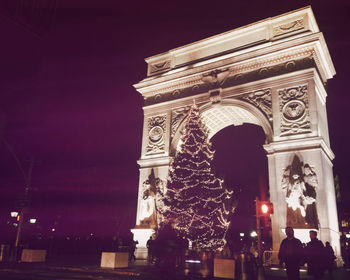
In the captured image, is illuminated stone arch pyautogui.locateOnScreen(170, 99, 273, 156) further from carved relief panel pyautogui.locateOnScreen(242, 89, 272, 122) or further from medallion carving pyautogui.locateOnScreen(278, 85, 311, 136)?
medallion carving pyautogui.locateOnScreen(278, 85, 311, 136)

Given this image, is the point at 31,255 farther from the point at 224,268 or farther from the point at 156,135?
the point at 156,135

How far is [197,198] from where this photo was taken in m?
20.6

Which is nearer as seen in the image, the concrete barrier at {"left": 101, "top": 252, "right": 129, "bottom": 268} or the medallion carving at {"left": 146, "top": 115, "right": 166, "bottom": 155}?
the concrete barrier at {"left": 101, "top": 252, "right": 129, "bottom": 268}

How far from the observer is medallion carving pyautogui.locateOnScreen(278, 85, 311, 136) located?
21.2m

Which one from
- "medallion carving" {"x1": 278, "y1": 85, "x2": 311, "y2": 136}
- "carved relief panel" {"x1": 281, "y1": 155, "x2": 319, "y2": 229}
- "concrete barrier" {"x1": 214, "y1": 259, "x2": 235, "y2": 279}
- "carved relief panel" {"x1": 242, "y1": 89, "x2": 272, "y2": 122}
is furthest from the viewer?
"carved relief panel" {"x1": 242, "y1": 89, "x2": 272, "y2": 122}

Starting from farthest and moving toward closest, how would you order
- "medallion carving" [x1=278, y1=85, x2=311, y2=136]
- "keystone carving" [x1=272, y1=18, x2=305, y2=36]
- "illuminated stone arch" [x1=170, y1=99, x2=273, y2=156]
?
"keystone carving" [x1=272, y1=18, x2=305, y2=36]
"illuminated stone arch" [x1=170, y1=99, x2=273, y2=156]
"medallion carving" [x1=278, y1=85, x2=311, y2=136]

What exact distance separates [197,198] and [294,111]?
812 centimetres

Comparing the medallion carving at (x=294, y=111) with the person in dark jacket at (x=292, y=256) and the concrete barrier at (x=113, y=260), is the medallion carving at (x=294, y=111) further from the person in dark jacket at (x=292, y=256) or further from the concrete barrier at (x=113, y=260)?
the person in dark jacket at (x=292, y=256)

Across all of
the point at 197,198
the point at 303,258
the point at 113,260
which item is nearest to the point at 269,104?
the point at 197,198

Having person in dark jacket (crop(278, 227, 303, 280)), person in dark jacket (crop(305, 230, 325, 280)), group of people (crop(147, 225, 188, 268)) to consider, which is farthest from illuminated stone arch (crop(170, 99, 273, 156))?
group of people (crop(147, 225, 188, 268))

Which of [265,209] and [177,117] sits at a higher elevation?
[177,117]

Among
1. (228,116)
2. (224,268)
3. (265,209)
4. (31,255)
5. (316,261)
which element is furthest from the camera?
(228,116)

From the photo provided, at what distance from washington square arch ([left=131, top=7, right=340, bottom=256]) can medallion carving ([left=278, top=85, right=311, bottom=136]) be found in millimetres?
59

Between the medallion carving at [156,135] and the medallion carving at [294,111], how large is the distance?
905 cm
